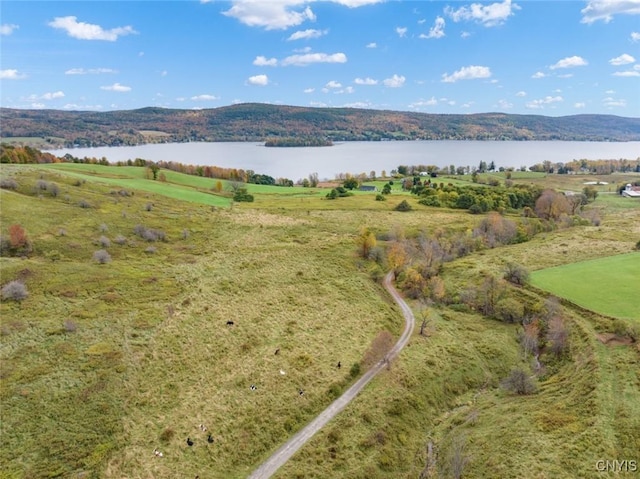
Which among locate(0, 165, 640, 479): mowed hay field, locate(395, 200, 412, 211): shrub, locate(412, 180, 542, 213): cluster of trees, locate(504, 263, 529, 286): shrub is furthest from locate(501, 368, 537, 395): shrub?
locate(412, 180, 542, 213): cluster of trees

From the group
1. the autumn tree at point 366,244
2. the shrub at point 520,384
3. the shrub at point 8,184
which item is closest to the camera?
the shrub at point 520,384

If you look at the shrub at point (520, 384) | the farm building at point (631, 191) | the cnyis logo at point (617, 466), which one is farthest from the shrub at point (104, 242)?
the farm building at point (631, 191)

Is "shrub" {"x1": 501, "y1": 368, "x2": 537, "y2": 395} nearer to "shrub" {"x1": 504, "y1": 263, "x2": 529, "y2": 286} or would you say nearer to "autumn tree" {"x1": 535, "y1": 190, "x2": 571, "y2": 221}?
"shrub" {"x1": 504, "y1": 263, "x2": 529, "y2": 286}

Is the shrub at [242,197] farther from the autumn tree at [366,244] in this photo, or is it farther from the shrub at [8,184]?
the shrub at [8,184]

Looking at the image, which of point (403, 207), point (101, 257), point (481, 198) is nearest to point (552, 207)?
point (481, 198)

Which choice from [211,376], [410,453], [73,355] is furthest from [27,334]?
[410,453]

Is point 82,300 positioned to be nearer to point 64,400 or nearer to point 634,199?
point 64,400

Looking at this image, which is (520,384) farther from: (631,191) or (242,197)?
(631,191)
